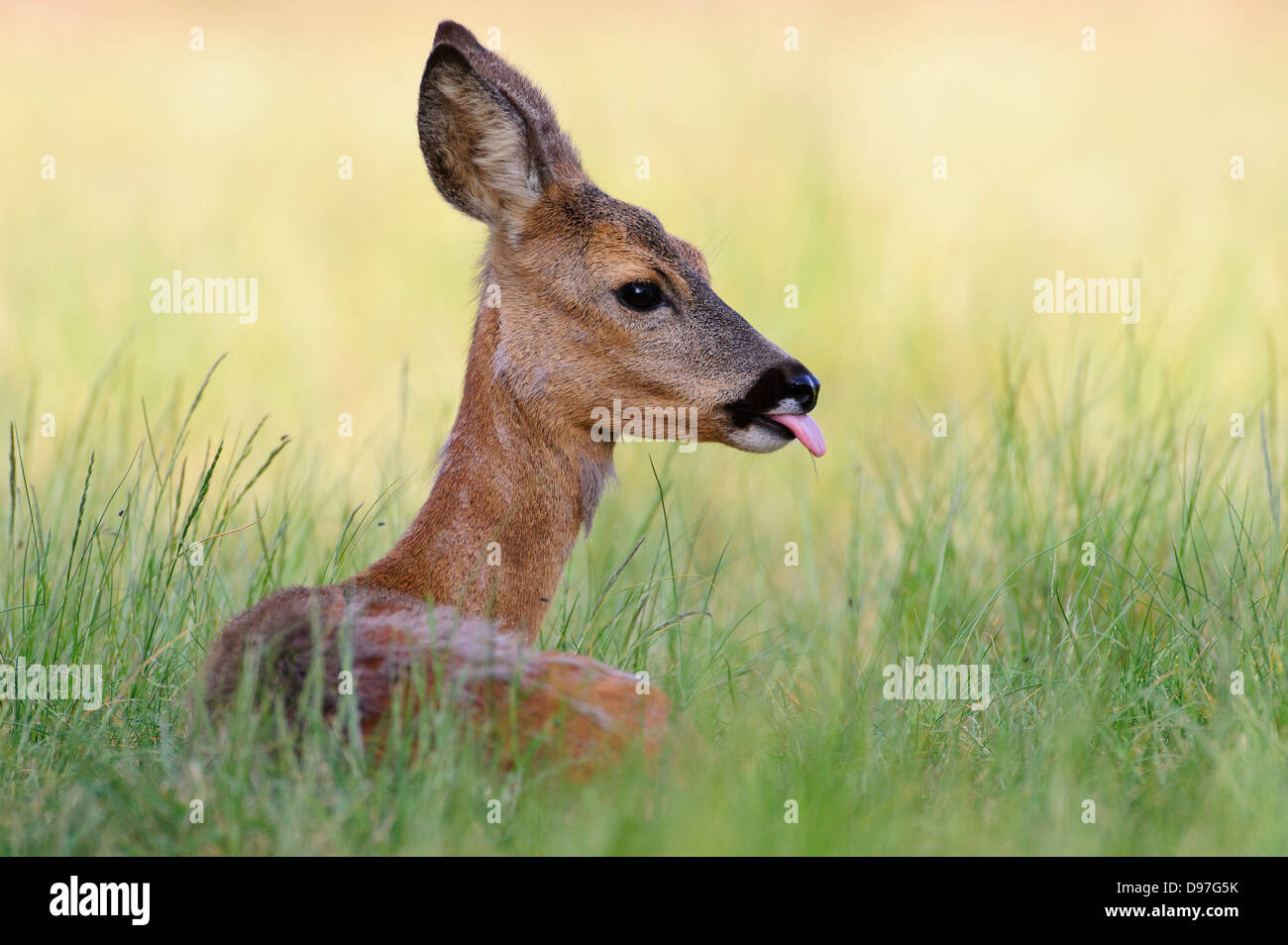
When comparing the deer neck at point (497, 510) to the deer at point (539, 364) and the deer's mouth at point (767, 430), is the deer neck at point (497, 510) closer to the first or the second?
the deer at point (539, 364)

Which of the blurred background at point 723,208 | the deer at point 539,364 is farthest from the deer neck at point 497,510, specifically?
the blurred background at point 723,208

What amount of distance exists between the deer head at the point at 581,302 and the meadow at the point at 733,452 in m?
0.64

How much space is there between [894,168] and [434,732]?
9.11m

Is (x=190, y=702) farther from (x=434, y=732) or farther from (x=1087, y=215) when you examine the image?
(x=1087, y=215)

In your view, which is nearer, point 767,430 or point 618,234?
point 767,430

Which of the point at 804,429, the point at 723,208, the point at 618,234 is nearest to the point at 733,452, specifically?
the point at 723,208

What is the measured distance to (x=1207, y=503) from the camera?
6004 millimetres

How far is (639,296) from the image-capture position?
16.6 feet

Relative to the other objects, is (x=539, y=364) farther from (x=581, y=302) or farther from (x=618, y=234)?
(x=618, y=234)

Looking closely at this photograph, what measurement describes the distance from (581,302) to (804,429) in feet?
2.69

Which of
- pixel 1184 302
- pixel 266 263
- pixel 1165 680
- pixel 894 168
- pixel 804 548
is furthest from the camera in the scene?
pixel 894 168

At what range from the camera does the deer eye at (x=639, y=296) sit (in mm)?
5051

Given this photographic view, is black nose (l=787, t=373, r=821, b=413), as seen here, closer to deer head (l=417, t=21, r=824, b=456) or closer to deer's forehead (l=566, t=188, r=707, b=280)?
deer head (l=417, t=21, r=824, b=456)
